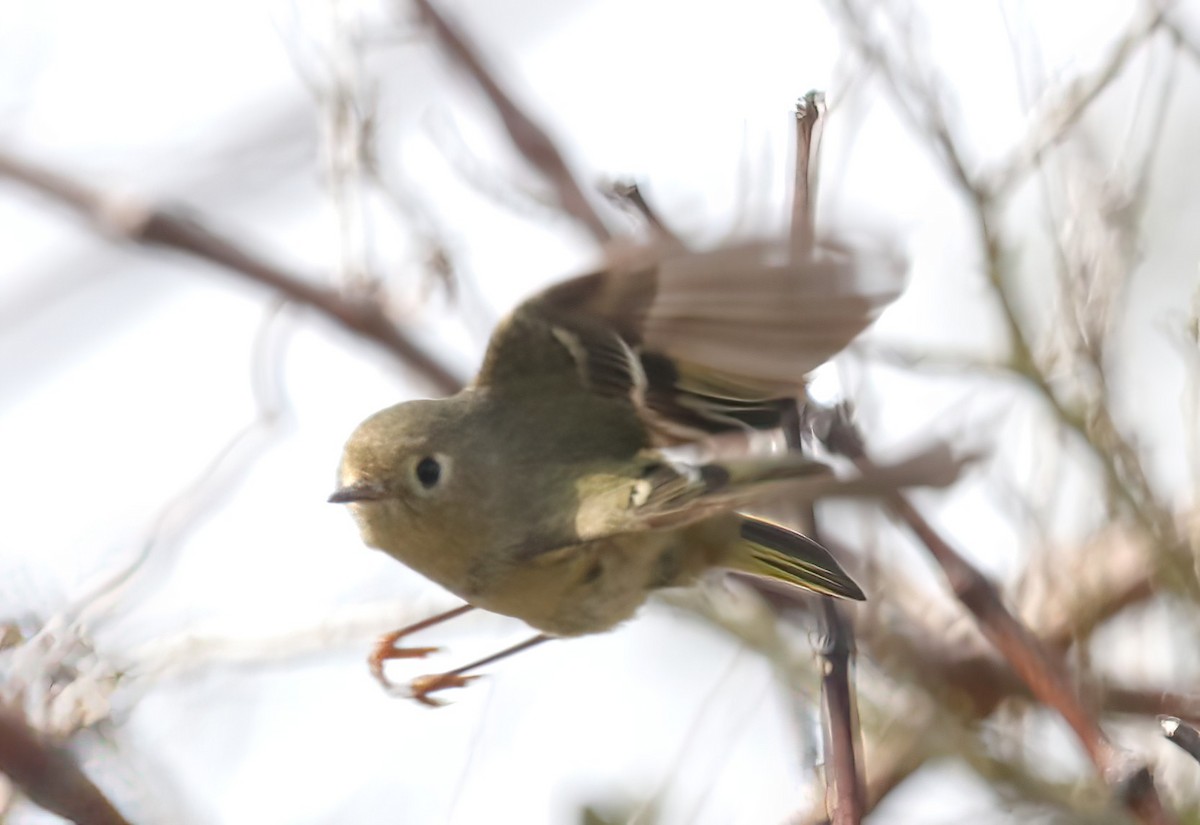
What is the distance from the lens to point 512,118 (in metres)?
2.02

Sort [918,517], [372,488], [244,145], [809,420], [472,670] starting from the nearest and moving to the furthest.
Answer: [918,517] < [809,420] < [372,488] < [244,145] < [472,670]

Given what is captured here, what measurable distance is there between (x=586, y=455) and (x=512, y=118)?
0.77 meters

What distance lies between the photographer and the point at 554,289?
1372 millimetres

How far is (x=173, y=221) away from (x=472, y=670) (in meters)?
0.92

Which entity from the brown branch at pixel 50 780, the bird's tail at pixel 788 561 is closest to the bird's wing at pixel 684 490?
the bird's tail at pixel 788 561

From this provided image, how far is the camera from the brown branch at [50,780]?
0.68m

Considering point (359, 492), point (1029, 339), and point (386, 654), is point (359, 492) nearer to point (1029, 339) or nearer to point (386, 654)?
point (386, 654)

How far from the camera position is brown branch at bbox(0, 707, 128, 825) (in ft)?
2.23

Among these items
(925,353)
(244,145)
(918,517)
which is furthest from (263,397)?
(918,517)

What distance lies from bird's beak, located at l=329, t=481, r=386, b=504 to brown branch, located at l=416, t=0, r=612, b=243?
0.71 metres

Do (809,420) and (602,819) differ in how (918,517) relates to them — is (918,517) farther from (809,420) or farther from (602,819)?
(602,819)

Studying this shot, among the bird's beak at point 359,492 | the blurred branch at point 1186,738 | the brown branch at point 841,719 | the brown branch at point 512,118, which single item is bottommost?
the blurred branch at point 1186,738

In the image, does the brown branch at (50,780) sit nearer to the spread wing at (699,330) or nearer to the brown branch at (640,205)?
the brown branch at (640,205)

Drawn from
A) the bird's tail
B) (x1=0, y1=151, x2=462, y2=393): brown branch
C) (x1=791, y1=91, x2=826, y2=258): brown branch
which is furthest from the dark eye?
(x1=0, y1=151, x2=462, y2=393): brown branch
